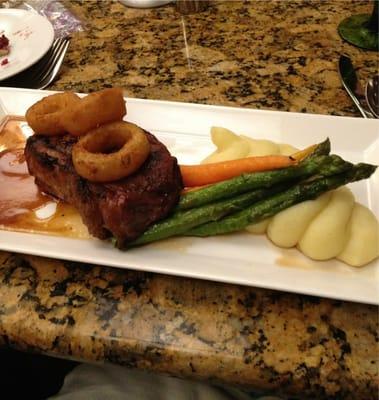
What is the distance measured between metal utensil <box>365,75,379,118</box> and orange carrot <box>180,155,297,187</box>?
0.58 m

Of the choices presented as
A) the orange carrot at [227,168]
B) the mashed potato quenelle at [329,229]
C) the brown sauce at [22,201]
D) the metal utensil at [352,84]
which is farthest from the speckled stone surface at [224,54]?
the mashed potato quenelle at [329,229]

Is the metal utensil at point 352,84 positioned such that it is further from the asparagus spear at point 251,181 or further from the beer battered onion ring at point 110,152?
the beer battered onion ring at point 110,152

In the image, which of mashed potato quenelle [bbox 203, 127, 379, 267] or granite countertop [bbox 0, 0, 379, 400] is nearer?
granite countertop [bbox 0, 0, 379, 400]

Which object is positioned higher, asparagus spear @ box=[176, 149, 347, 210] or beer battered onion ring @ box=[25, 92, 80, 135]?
beer battered onion ring @ box=[25, 92, 80, 135]

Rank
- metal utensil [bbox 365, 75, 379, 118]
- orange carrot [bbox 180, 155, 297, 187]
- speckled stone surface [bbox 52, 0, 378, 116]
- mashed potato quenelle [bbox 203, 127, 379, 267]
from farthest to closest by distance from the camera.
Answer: speckled stone surface [bbox 52, 0, 378, 116] < metal utensil [bbox 365, 75, 379, 118] < orange carrot [bbox 180, 155, 297, 187] < mashed potato quenelle [bbox 203, 127, 379, 267]

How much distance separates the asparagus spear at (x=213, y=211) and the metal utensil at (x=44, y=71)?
1.03 m

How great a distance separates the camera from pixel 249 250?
1177 millimetres

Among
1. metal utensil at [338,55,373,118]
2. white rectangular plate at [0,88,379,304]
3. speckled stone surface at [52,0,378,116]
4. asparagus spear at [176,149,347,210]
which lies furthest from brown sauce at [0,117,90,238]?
metal utensil at [338,55,373,118]

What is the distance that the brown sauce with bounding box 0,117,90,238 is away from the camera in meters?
1.28

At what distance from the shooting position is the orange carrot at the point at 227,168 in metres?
1.24

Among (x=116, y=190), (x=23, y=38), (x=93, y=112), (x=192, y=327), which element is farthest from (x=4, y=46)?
(x=192, y=327)

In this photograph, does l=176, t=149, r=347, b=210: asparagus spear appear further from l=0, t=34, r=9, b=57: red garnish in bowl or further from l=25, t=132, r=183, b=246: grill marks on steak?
l=0, t=34, r=9, b=57: red garnish in bowl

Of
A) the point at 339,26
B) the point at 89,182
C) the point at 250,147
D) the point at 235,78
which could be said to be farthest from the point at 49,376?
the point at 339,26

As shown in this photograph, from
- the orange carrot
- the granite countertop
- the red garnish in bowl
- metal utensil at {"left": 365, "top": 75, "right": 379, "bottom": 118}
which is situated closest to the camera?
the granite countertop
